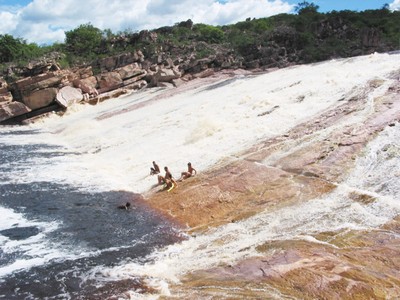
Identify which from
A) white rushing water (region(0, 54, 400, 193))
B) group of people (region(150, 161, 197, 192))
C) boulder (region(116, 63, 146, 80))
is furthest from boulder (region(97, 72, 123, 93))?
group of people (region(150, 161, 197, 192))

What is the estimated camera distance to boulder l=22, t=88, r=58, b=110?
34.4 meters

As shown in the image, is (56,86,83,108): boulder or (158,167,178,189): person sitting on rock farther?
(56,86,83,108): boulder

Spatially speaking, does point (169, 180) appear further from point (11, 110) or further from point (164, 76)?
point (164, 76)

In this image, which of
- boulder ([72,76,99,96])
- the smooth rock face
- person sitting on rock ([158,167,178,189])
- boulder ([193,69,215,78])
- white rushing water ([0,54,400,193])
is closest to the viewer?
the smooth rock face

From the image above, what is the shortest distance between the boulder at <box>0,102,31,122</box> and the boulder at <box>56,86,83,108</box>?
2628 millimetres

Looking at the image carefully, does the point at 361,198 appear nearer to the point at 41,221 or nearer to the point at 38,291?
the point at 38,291

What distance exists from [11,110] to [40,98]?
2345mm

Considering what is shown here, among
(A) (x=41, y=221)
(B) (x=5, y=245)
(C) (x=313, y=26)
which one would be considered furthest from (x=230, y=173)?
(C) (x=313, y=26)

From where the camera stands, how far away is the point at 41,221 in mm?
13172

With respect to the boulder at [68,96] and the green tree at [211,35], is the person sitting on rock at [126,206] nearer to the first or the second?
the boulder at [68,96]

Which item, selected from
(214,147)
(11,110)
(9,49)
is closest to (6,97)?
(11,110)

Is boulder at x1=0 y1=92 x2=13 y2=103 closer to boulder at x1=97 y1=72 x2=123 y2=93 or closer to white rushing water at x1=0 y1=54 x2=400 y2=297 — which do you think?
white rushing water at x1=0 y1=54 x2=400 y2=297

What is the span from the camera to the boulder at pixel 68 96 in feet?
114

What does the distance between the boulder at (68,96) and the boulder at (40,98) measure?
541mm
